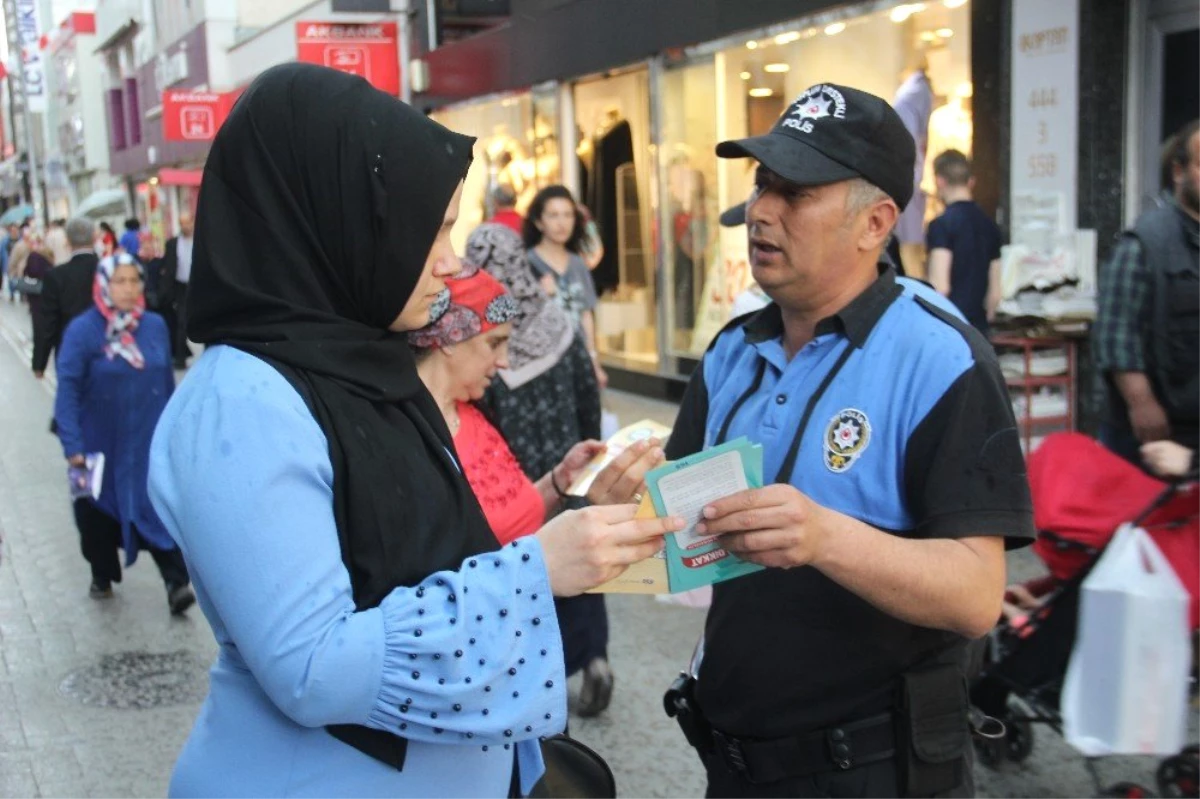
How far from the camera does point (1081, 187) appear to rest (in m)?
7.79

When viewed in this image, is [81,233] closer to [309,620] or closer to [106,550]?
[106,550]

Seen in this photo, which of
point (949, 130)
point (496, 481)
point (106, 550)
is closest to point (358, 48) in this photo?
point (949, 130)

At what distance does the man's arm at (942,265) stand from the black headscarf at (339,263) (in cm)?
684

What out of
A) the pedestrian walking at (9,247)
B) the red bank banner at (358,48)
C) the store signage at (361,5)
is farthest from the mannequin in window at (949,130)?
the pedestrian walking at (9,247)

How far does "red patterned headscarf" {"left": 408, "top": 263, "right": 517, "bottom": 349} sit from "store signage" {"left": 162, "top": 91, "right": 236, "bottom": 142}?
2178cm

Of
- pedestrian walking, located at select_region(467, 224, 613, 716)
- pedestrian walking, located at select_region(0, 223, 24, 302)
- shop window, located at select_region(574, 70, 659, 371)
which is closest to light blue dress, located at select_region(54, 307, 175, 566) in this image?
pedestrian walking, located at select_region(467, 224, 613, 716)

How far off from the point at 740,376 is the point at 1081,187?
610 cm

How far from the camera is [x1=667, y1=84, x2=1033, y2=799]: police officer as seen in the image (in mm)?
2053

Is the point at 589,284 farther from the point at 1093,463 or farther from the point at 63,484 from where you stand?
the point at 63,484

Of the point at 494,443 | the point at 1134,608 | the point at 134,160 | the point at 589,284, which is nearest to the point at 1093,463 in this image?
the point at 1134,608

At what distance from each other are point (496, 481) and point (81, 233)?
918 cm

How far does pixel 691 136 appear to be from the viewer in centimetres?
1222

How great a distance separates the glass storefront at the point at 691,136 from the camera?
30.5 feet

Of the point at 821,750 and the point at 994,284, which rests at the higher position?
the point at 994,284
